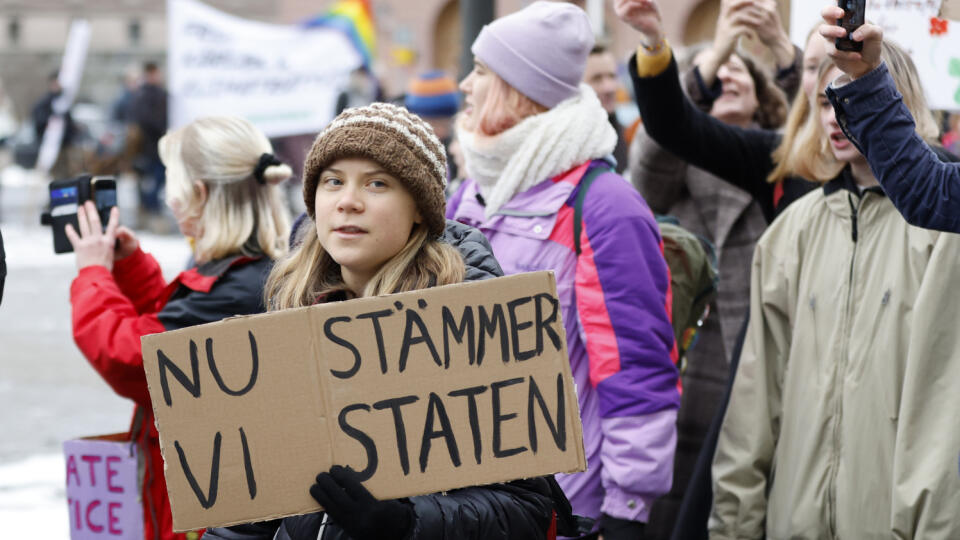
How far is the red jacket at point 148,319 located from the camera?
3473mm

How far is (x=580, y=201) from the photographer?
3256 millimetres

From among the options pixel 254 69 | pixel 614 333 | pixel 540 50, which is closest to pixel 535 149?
pixel 540 50

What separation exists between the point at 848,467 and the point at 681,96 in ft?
4.09

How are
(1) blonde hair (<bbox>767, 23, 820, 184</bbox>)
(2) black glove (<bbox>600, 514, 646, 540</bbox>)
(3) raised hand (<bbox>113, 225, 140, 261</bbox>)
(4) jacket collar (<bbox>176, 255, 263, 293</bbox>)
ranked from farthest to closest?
(3) raised hand (<bbox>113, 225, 140, 261</bbox>) < (1) blonde hair (<bbox>767, 23, 820, 184</bbox>) < (4) jacket collar (<bbox>176, 255, 263, 293</bbox>) < (2) black glove (<bbox>600, 514, 646, 540</bbox>)

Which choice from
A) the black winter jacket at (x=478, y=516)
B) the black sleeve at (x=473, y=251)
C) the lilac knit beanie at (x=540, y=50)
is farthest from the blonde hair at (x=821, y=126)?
the black winter jacket at (x=478, y=516)

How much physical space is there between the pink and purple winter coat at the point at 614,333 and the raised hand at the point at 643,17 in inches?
22.0

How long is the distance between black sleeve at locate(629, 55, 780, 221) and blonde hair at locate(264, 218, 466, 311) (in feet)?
4.67

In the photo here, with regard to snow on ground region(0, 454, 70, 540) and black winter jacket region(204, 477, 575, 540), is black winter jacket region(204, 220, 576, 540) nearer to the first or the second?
black winter jacket region(204, 477, 575, 540)

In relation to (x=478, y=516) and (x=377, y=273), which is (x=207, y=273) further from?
(x=478, y=516)

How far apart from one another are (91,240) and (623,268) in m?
1.57

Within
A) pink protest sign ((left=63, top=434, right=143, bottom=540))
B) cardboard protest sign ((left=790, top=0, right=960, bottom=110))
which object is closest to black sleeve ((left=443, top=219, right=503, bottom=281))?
pink protest sign ((left=63, top=434, right=143, bottom=540))

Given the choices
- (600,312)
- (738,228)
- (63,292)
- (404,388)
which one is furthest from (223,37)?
(404,388)

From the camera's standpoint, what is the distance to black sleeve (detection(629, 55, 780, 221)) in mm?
3801

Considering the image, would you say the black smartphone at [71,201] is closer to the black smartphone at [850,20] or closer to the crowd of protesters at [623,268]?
the crowd of protesters at [623,268]
